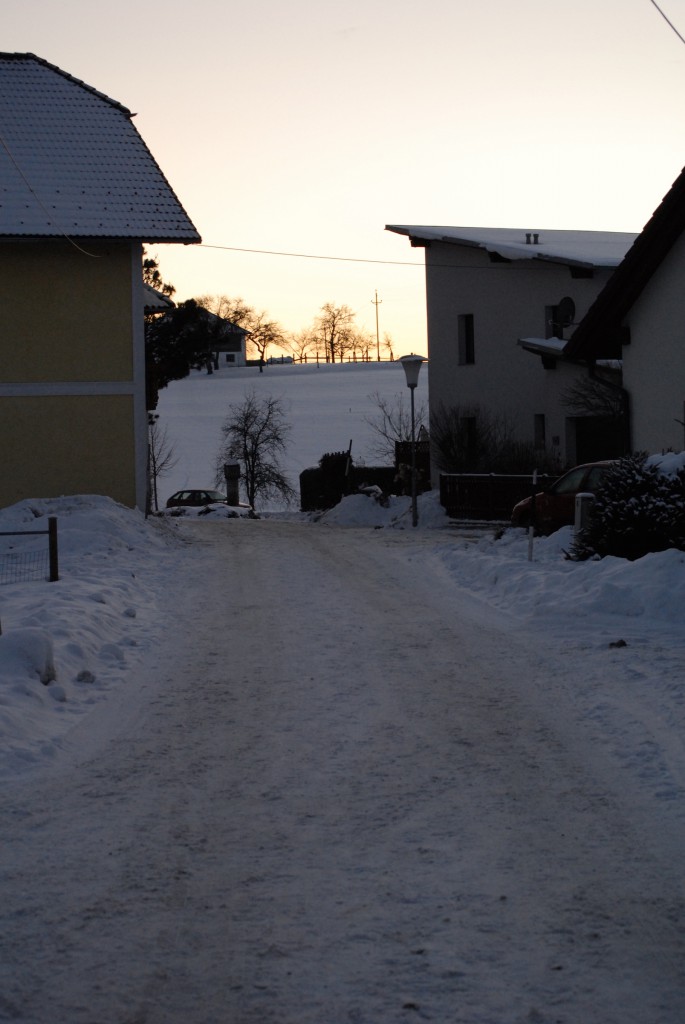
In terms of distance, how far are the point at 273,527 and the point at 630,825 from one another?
2298 cm

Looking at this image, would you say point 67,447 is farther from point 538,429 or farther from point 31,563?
point 538,429

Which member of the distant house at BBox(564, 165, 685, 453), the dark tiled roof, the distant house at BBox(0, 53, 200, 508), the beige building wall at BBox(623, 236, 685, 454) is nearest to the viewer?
the dark tiled roof

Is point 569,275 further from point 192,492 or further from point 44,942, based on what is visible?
point 44,942

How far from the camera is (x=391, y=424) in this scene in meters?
49.9

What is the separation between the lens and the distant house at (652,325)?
1791cm

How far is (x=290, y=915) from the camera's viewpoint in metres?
5.00

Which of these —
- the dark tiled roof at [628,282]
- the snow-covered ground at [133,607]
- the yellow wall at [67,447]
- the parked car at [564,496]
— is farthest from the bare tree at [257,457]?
the dark tiled roof at [628,282]

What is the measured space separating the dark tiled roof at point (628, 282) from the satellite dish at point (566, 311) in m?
15.3

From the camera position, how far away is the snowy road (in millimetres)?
4336

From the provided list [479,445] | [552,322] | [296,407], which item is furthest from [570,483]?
[296,407]

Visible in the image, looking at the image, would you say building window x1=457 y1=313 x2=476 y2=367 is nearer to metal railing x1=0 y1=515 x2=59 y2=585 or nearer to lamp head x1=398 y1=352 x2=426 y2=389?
lamp head x1=398 y1=352 x2=426 y2=389

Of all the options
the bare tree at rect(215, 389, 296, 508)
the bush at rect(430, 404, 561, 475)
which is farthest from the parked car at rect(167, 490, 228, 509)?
the bush at rect(430, 404, 561, 475)

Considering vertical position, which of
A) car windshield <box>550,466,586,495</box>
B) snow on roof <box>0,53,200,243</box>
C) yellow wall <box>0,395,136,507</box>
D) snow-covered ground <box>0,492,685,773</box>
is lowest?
snow-covered ground <box>0,492,685,773</box>

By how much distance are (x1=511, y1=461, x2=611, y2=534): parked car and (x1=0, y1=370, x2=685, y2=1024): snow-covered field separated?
6.23 metres
